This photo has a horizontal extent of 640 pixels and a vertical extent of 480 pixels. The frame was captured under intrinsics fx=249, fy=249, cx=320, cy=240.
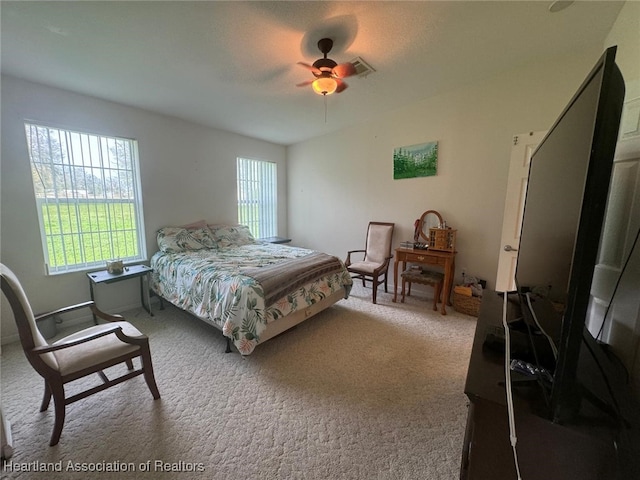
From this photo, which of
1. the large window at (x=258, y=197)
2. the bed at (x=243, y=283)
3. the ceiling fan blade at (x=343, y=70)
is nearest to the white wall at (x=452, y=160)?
the large window at (x=258, y=197)

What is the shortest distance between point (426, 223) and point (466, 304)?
113cm

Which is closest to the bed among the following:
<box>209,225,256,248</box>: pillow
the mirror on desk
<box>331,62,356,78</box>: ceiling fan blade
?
<box>209,225,256,248</box>: pillow

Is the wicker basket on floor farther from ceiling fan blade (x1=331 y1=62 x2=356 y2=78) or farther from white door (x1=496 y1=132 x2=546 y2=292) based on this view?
ceiling fan blade (x1=331 y1=62 x2=356 y2=78)

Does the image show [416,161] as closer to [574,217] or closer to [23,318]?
[574,217]

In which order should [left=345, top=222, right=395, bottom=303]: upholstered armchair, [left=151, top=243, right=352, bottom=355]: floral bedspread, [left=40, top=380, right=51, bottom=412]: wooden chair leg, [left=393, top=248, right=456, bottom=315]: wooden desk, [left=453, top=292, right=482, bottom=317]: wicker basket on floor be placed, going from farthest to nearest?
[left=345, top=222, right=395, bottom=303]: upholstered armchair → [left=393, top=248, right=456, bottom=315]: wooden desk → [left=453, top=292, right=482, bottom=317]: wicker basket on floor → [left=151, top=243, right=352, bottom=355]: floral bedspread → [left=40, top=380, right=51, bottom=412]: wooden chair leg

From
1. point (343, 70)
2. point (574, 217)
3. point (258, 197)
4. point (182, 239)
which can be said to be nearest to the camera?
point (574, 217)

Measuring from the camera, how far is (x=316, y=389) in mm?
1812

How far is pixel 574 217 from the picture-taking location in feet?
2.43

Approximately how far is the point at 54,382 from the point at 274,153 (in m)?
4.16

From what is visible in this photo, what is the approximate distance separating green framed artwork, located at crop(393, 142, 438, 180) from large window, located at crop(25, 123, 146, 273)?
3412 millimetres

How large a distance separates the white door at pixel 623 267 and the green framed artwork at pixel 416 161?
2.15 metres

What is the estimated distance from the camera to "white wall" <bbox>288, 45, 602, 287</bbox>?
2.56m

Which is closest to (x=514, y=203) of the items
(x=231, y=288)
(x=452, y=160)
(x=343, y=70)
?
(x=452, y=160)

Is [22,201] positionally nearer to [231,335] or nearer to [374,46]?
[231,335]
